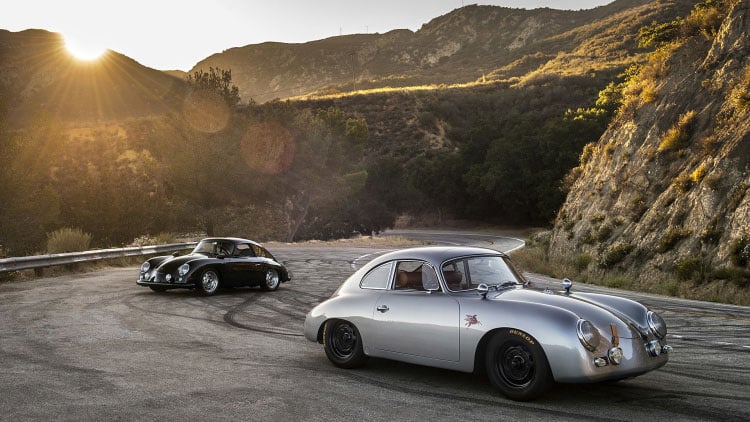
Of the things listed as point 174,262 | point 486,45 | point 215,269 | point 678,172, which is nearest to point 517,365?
point 215,269

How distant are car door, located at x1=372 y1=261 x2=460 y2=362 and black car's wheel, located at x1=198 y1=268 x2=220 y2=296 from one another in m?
8.47

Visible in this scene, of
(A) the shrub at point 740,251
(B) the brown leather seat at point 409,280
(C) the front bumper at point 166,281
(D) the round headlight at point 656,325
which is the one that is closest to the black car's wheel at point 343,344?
(B) the brown leather seat at point 409,280

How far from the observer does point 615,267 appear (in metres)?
23.8

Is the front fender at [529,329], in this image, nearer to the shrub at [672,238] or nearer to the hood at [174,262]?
the hood at [174,262]

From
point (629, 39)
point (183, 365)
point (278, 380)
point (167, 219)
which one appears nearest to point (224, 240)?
point (183, 365)

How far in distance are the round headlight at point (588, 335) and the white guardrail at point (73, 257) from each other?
16.1 m

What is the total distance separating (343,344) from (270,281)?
8.97 m

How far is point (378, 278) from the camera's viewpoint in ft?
26.3

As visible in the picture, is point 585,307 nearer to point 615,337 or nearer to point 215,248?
point 615,337

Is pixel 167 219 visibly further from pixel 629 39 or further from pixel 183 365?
pixel 629 39

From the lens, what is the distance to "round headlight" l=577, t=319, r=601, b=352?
600 cm

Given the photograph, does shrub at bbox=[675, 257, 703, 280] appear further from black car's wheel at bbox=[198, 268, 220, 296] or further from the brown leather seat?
the brown leather seat

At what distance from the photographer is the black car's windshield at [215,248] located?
16.1 m

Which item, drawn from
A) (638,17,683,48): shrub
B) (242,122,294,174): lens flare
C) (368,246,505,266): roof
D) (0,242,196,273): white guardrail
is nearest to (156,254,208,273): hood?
(0,242,196,273): white guardrail
